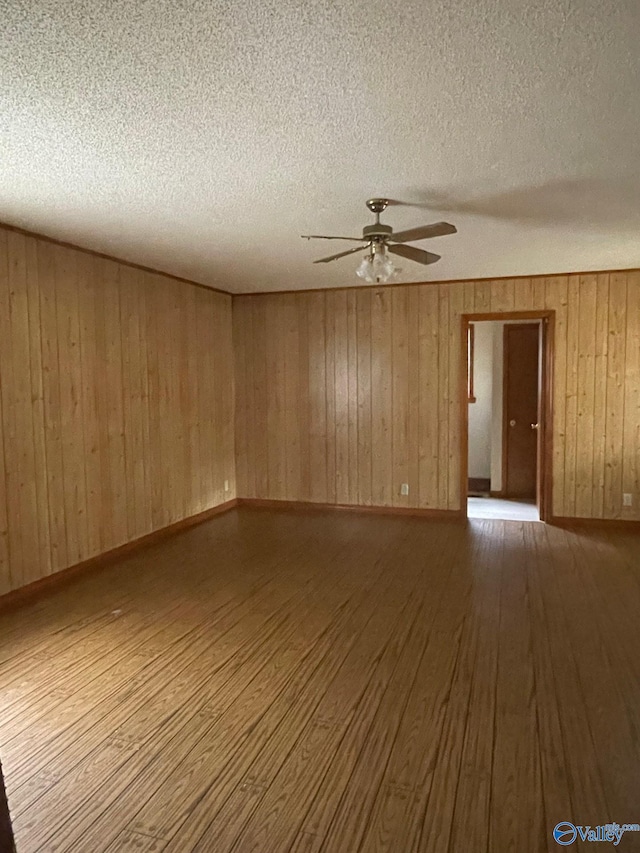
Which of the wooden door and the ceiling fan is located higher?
the ceiling fan

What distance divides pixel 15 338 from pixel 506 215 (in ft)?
10.4

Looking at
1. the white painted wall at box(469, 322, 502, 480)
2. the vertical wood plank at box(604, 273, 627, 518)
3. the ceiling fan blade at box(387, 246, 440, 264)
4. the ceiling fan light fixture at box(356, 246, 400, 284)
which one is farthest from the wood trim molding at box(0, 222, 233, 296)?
the vertical wood plank at box(604, 273, 627, 518)

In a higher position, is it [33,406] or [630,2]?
[630,2]

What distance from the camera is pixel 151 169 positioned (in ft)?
8.68

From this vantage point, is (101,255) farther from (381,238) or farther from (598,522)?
(598,522)

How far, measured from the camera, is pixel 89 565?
4.33m

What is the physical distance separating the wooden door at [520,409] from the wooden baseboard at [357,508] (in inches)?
70.0

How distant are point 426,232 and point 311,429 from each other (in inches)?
140

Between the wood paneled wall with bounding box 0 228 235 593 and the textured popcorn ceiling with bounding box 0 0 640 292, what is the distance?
59 cm

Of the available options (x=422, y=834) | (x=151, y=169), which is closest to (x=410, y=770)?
(x=422, y=834)

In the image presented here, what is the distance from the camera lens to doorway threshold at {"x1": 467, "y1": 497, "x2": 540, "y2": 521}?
6016 millimetres

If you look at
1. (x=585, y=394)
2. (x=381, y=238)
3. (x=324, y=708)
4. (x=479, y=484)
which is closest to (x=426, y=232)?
(x=381, y=238)

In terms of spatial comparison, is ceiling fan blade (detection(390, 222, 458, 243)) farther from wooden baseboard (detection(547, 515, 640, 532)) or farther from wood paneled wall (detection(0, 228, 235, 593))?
wooden baseboard (detection(547, 515, 640, 532))

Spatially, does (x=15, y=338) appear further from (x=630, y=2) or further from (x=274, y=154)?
(x=630, y=2)
